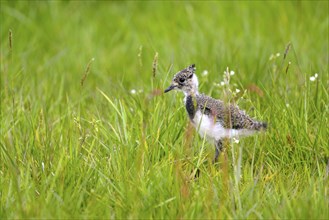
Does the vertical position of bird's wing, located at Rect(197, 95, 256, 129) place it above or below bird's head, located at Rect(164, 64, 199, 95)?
below

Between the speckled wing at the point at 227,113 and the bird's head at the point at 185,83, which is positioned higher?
the bird's head at the point at 185,83

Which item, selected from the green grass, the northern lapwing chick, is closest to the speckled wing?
the northern lapwing chick

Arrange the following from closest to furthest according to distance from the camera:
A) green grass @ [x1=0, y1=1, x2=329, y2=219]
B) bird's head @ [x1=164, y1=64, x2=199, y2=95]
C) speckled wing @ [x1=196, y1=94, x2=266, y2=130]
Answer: green grass @ [x1=0, y1=1, x2=329, y2=219] → speckled wing @ [x1=196, y1=94, x2=266, y2=130] → bird's head @ [x1=164, y1=64, x2=199, y2=95]

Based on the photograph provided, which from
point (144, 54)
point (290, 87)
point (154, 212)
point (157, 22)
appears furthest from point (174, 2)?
point (154, 212)

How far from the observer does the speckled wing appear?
216 inches

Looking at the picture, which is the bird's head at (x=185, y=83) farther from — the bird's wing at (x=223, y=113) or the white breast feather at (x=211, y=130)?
the white breast feather at (x=211, y=130)

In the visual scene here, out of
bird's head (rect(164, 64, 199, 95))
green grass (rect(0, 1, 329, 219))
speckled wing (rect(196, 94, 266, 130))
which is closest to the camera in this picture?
green grass (rect(0, 1, 329, 219))

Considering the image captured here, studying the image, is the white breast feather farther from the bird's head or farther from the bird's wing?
the bird's head

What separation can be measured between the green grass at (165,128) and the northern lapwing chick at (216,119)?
8 centimetres

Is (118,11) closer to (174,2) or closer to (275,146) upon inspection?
(174,2)

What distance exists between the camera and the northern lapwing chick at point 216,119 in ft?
18.1

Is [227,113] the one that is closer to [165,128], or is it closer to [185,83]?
[165,128]

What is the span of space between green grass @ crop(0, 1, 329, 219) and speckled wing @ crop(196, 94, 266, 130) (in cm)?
13

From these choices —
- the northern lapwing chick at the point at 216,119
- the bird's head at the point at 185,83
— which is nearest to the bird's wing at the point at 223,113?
the northern lapwing chick at the point at 216,119
